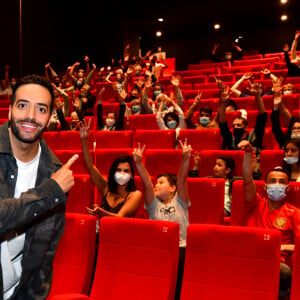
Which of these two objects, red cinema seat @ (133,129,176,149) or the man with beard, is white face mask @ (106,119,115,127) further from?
the man with beard

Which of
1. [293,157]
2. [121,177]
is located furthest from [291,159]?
[121,177]

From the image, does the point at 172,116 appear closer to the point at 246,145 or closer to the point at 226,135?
the point at 226,135

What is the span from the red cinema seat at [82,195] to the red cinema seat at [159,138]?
1.66 ft

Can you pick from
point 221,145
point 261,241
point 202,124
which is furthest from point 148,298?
point 202,124

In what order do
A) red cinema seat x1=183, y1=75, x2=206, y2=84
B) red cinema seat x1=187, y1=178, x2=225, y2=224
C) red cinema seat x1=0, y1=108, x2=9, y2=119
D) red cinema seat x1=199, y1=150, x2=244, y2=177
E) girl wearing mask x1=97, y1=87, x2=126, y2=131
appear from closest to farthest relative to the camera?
red cinema seat x1=187, y1=178, x2=225, y2=224
red cinema seat x1=199, y1=150, x2=244, y2=177
girl wearing mask x1=97, y1=87, x2=126, y2=131
red cinema seat x1=0, y1=108, x2=9, y2=119
red cinema seat x1=183, y1=75, x2=206, y2=84

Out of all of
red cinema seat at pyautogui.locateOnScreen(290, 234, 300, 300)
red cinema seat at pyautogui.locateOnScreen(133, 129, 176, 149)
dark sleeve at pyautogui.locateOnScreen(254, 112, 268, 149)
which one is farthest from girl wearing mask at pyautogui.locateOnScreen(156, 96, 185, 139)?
red cinema seat at pyautogui.locateOnScreen(290, 234, 300, 300)

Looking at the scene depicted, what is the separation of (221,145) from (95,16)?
438 cm

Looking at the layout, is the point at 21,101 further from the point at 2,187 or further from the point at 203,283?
the point at 203,283

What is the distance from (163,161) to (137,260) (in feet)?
2.29

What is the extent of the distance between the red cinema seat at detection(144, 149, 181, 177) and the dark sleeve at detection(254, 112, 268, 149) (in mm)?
380

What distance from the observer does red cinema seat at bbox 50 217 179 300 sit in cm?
96

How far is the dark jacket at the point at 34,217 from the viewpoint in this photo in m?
0.53

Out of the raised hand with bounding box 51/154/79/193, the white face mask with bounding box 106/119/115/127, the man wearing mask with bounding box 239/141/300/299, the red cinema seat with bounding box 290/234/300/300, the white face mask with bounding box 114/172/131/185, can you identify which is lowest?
the red cinema seat with bounding box 290/234/300/300

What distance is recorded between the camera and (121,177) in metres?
1.39
